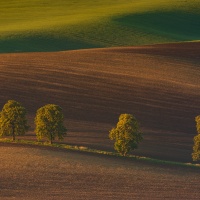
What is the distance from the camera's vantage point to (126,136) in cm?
4169

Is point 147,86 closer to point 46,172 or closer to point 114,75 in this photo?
point 114,75

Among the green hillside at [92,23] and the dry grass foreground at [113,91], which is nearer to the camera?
the dry grass foreground at [113,91]

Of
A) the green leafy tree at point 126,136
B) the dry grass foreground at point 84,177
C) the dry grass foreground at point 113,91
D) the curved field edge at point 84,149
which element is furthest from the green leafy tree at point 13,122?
the green leafy tree at point 126,136

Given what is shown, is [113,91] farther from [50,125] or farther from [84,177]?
[84,177]

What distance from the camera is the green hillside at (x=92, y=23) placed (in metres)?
89.4

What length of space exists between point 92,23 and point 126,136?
6141cm

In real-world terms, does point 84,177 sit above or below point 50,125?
below

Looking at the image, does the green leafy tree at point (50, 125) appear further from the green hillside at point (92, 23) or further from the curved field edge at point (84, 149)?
the green hillside at point (92, 23)

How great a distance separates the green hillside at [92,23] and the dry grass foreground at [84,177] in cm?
4423

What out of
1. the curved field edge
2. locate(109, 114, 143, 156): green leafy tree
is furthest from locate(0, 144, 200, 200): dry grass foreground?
locate(109, 114, 143, 156): green leafy tree

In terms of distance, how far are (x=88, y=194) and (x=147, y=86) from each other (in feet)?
95.7

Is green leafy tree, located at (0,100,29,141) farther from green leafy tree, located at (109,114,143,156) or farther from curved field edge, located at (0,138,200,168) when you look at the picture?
green leafy tree, located at (109,114,143,156)

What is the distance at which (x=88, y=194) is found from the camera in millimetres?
31469

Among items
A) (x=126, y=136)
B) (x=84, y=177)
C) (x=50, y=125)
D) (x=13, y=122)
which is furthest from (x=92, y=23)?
(x=84, y=177)
